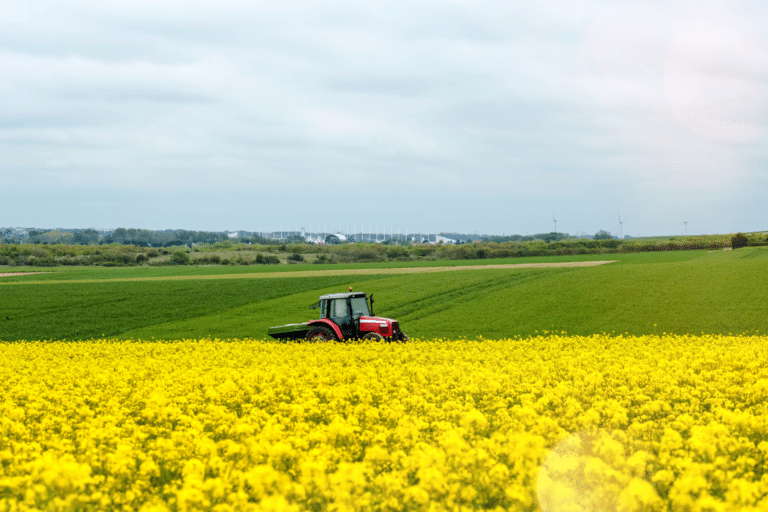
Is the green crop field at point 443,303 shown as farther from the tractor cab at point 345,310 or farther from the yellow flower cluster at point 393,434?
the yellow flower cluster at point 393,434

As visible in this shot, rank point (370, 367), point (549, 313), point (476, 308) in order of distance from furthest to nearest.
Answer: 1. point (476, 308)
2. point (549, 313)
3. point (370, 367)

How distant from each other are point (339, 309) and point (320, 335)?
1.23 meters

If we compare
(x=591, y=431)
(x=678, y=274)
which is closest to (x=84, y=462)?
(x=591, y=431)

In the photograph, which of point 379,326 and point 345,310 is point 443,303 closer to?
point 379,326

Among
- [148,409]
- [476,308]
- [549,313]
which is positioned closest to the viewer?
[148,409]

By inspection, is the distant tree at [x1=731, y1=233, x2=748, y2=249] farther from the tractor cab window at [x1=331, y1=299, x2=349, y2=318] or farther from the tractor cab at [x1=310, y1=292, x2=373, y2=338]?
the tractor cab window at [x1=331, y1=299, x2=349, y2=318]

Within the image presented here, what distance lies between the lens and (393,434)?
31.0 feet

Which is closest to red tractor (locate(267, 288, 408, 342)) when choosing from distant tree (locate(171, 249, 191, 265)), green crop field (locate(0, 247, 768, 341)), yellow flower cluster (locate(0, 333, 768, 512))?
yellow flower cluster (locate(0, 333, 768, 512))

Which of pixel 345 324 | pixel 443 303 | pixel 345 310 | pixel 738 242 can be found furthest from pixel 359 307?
pixel 738 242

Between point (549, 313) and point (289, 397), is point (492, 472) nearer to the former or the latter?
point (289, 397)

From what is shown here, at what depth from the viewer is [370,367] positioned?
15.2 metres

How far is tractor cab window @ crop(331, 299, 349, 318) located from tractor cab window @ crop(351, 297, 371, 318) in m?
0.30

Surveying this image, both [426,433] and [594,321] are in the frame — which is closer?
[426,433]

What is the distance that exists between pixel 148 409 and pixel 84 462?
7.50 feet
